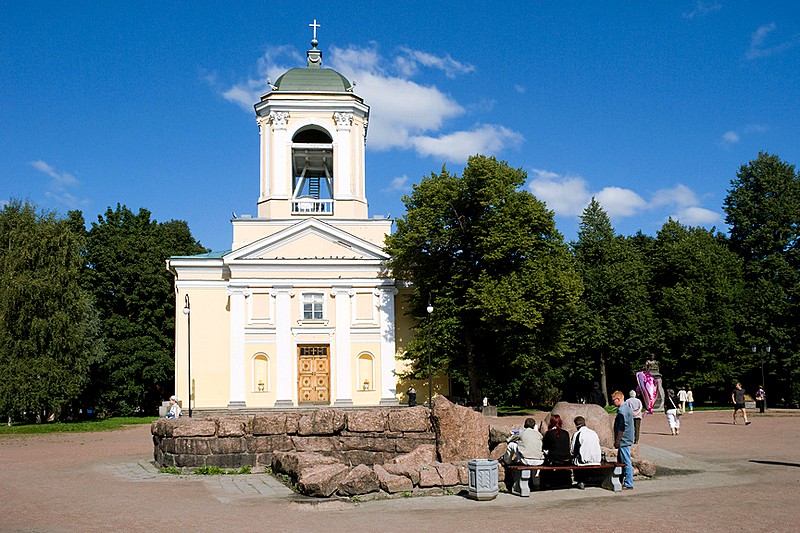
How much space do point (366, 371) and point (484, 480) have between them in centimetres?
3138

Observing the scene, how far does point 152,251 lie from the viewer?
57438 mm

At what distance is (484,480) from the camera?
46.7ft

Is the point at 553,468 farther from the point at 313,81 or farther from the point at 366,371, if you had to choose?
the point at 313,81

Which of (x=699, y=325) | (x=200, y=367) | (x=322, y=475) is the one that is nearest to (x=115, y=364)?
(x=200, y=367)

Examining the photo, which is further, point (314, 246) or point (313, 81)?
point (313, 81)

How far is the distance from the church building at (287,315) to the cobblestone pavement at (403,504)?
23.0m

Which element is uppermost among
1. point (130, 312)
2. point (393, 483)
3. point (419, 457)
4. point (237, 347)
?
point (130, 312)

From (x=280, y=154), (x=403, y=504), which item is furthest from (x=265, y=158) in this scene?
(x=403, y=504)

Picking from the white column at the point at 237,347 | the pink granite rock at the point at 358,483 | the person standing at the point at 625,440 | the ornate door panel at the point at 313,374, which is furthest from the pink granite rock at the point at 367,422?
the ornate door panel at the point at 313,374

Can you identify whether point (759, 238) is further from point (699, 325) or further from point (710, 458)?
point (710, 458)

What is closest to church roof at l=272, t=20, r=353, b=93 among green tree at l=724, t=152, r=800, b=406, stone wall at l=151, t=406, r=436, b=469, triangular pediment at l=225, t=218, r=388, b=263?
triangular pediment at l=225, t=218, r=388, b=263

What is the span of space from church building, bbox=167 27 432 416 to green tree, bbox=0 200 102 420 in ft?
19.6

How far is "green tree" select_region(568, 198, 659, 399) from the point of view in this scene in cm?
5222

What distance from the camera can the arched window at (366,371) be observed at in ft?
148
